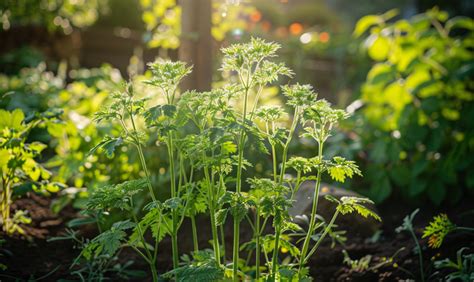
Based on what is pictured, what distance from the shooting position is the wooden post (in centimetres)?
356

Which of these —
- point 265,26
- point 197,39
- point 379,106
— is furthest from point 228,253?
point 265,26

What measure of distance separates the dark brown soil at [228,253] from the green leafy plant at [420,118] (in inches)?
17.5

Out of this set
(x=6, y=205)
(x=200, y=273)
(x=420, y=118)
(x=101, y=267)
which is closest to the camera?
(x=200, y=273)

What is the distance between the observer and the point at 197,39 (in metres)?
3.60

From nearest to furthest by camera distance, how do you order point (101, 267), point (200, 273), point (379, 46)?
point (200, 273)
point (101, 267)
point (379, 46)

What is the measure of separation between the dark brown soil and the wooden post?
1.03 metres

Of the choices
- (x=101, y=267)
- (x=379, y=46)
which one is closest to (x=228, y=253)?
(x=101, y=267)

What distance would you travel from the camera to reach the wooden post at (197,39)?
3559 mm

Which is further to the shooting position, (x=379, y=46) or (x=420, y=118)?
(x=379, y=46)

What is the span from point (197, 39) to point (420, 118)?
1.52 meters

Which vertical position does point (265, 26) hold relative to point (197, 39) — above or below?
above

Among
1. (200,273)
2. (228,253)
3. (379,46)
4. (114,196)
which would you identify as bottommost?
(228,253)

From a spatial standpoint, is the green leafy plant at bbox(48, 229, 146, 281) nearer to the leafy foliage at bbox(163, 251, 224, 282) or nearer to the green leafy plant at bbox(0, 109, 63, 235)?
the green leafy plant at bbox(0, 109, 63, 235)

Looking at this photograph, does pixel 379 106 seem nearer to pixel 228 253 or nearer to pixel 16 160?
pixel 228 253
